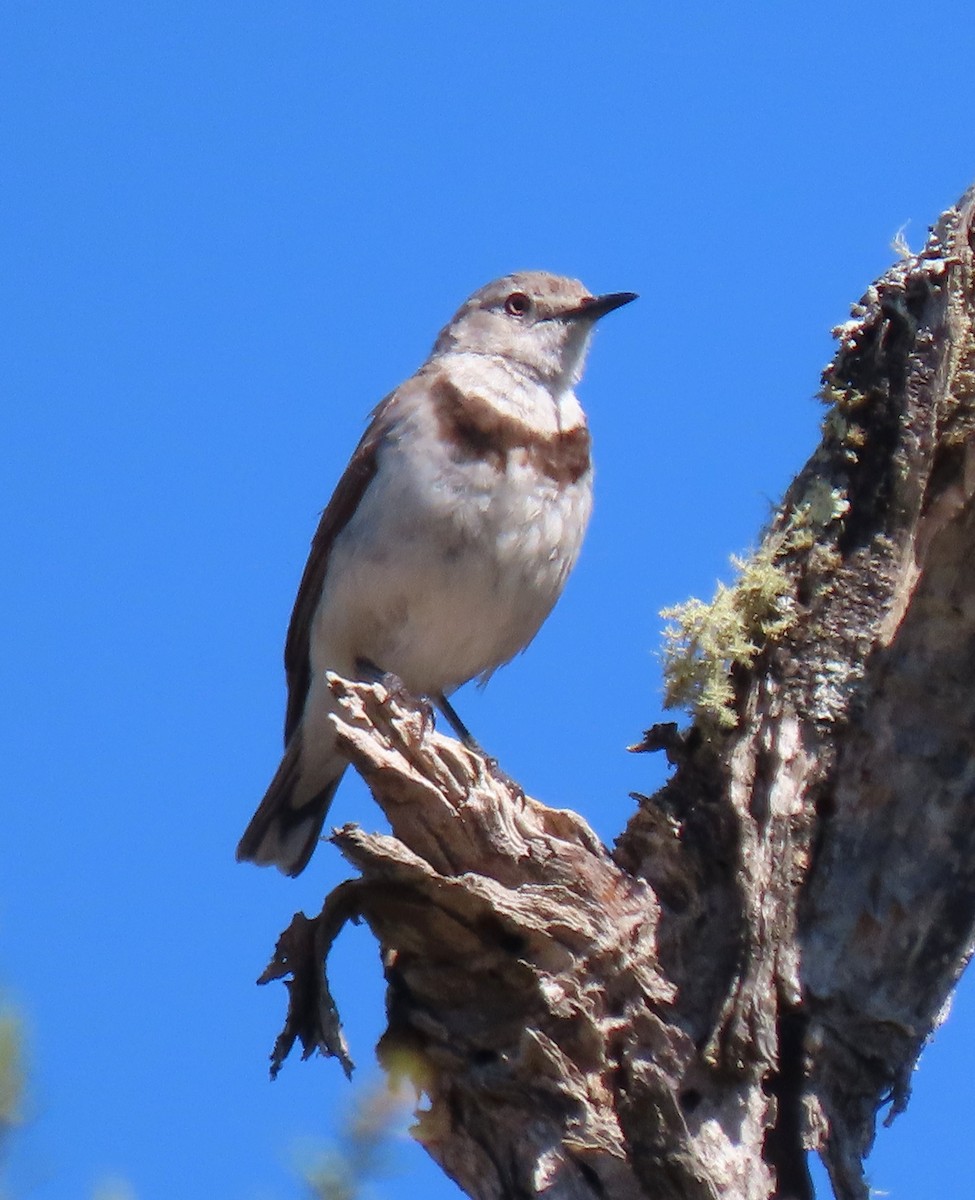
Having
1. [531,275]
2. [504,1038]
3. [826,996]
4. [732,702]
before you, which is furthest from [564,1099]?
[531,275]

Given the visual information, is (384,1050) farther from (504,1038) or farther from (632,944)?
(632,944)

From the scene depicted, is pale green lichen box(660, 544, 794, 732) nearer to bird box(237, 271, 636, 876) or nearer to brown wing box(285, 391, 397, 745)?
bird box(237, 271, 636, 876)

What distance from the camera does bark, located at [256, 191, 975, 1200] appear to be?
489 centimetres

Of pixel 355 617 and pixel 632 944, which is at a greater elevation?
pixel 355 617

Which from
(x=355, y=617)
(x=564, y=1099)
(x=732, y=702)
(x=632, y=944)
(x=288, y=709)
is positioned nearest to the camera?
(x=564, y=1099)

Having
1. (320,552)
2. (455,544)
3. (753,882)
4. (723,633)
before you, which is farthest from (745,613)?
(320,552)

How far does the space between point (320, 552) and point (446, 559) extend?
1062mm

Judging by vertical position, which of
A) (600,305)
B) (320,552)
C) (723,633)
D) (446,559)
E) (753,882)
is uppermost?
(600,305)

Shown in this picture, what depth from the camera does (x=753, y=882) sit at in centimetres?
516

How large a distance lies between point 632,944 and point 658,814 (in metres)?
0.47

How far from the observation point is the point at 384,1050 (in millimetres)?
5109

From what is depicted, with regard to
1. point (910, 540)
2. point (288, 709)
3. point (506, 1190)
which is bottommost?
point (506, 1190)

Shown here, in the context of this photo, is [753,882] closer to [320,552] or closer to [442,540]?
[442,540]

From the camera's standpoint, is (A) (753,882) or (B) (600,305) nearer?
(A) (753,882)
